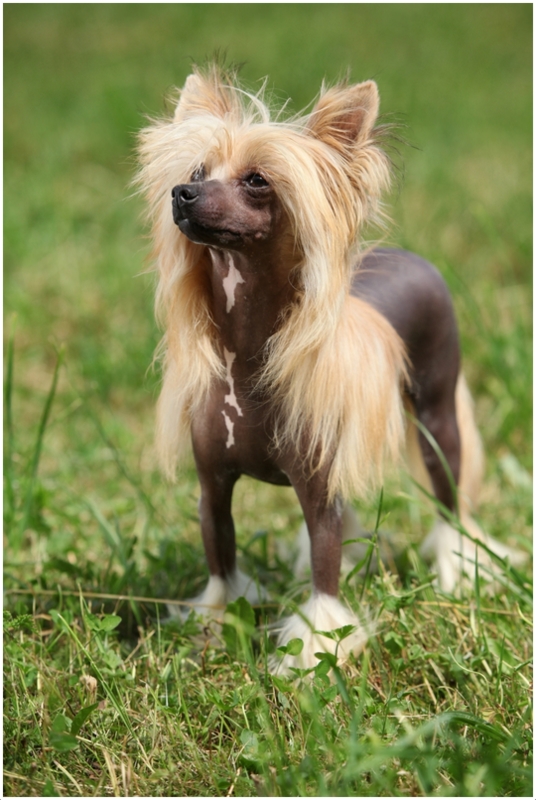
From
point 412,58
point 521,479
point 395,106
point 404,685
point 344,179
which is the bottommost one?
point 404,685

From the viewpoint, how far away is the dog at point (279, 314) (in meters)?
1.50

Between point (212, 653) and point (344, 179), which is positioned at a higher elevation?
point (344, 179)

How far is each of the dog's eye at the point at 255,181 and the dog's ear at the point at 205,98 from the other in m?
0.18

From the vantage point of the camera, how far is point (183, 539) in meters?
2.48

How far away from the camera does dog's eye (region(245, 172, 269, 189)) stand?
4.91 ft

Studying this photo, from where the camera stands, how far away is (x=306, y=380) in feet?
5.29

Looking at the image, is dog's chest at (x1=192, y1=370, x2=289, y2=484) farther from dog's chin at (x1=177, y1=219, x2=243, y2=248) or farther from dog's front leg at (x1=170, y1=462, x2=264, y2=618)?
dog's chin at (x1=177, y1=219, x2=243, y2=248)

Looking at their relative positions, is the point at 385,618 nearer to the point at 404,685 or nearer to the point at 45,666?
the point at 404,685

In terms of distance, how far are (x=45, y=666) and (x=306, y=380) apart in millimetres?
850

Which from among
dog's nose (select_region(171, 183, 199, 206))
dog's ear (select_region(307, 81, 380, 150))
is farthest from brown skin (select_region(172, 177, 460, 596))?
dog's ear (select_region(307, 81, 380, 150))

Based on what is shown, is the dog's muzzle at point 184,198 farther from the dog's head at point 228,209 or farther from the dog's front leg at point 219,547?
the dog's front leg at point 219,547

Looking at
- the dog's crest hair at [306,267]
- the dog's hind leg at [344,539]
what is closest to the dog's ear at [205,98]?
the dog's crest hair at [306,267]

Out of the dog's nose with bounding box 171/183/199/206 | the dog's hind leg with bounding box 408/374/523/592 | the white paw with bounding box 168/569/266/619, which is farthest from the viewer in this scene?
the dog's hind leg with bounding box 408/374/523/592

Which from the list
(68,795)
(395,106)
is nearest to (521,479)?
(68,795)
